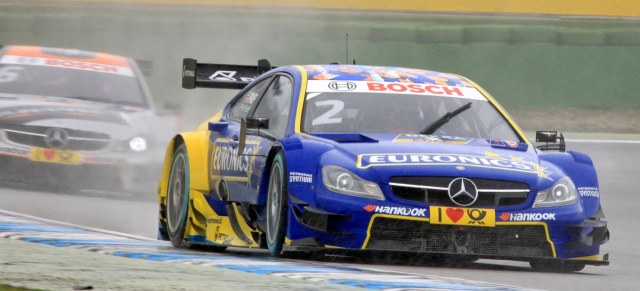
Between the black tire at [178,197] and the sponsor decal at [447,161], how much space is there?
6.30ft

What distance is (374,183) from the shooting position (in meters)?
6.03

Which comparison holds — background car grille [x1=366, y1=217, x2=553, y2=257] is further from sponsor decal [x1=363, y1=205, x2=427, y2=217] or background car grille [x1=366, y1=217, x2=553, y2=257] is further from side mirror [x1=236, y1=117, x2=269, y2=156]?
side mirror [x1=236, y1=117, x2=269, y2=156]

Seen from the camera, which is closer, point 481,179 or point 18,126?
point 481,179

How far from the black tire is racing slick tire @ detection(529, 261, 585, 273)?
228 centimetres

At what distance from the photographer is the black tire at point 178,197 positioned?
768 cm

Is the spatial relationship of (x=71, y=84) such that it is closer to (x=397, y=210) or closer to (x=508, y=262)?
(x=508, y=262)

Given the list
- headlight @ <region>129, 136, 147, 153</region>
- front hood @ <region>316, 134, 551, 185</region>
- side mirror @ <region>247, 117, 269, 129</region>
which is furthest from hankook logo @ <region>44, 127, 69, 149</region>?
front hood @ <region>316, 134, 551, 185</region>

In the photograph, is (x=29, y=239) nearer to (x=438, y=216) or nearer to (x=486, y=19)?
(x=438, y=216)

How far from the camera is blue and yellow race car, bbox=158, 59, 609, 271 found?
6.01 metres

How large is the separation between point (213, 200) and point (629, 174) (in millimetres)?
5783

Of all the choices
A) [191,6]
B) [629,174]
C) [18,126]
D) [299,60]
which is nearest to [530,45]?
[299,60]

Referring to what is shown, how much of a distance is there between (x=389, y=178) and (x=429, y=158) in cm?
25

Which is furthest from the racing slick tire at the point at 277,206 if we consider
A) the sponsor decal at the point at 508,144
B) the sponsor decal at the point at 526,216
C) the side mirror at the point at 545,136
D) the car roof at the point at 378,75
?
the side mirror at the point at 545,136

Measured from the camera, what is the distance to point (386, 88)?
712 centimetres
